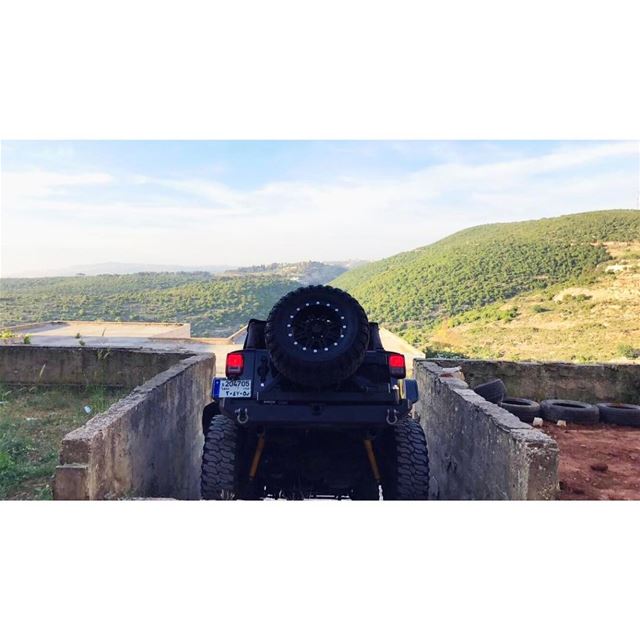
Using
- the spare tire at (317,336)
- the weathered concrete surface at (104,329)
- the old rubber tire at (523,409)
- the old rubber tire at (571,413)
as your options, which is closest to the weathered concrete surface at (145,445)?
the spare tire at (317,336)

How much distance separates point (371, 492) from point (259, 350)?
1646 mm

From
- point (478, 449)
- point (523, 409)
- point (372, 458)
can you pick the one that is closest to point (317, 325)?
point (372, 458)

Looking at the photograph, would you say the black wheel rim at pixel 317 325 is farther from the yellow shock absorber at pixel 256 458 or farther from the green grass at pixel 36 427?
the green grass at pixel 36 427

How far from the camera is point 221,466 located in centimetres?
539

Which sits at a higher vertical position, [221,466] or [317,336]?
[317,336]

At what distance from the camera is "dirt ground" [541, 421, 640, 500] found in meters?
6.06

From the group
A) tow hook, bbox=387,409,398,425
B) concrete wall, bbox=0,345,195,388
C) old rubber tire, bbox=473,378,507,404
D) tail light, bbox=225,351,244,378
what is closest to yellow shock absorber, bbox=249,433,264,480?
tail light, bbox=225,351,244,378

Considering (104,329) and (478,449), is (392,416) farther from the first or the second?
(104,329)

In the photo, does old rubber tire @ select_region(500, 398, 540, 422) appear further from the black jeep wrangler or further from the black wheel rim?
the black wheel rim

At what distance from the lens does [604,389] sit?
10.8m

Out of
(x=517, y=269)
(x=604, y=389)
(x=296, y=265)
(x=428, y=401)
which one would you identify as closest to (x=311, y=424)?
(x=428, y=401)

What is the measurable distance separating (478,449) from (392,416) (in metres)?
1.05

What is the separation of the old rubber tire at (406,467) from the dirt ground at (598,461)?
113 cm

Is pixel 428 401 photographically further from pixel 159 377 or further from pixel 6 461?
pixel 6 461
